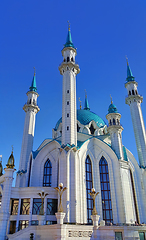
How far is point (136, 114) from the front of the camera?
39562 millimetres

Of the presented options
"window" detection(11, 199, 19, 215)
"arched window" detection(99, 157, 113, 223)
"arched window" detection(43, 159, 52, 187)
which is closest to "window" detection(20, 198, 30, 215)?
"window" detection(11, 199, 19, 215)

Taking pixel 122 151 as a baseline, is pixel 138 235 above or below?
below

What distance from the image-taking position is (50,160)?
33250 millimetres

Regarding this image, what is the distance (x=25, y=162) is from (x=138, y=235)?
21363 millimetres

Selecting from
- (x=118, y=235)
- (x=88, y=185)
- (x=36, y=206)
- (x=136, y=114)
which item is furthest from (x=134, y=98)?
(x=118, y=235)

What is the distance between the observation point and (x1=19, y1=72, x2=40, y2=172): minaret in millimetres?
36275

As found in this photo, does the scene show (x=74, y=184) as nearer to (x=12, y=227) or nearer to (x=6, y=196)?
(x=6, y=196)

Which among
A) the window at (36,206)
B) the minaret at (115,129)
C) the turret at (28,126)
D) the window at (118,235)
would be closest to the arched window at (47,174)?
the turret at (28,126)

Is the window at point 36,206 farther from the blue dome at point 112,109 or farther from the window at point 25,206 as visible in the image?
the blue dome at point 112,109

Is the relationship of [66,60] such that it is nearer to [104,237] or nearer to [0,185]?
[0,185]

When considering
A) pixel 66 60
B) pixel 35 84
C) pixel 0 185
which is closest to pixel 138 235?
pixel 0 185

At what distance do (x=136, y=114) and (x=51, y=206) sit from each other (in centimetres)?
2254

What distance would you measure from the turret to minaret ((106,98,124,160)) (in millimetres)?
14162

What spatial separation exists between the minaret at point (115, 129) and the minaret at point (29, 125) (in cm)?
1415
